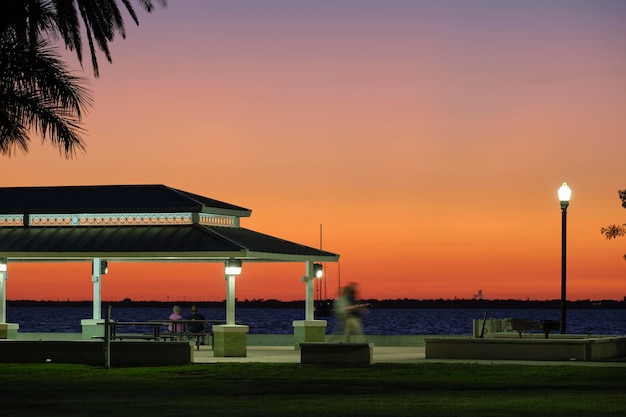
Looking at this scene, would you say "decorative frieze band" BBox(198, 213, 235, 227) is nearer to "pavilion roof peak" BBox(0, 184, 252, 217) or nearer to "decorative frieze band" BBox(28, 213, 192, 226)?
"pavilion roof peak" BBox(0, 184, 252, 217)

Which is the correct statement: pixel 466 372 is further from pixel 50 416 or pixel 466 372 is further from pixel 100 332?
pixel 100 332

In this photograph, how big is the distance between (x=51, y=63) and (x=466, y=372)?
1028cm

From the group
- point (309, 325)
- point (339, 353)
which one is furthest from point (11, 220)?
point (339, 353)

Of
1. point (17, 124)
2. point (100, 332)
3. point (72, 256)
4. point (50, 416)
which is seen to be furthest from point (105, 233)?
point (50, 416)

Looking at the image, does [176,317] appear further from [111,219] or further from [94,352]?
[94,352]

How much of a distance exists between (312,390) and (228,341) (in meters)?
10.7

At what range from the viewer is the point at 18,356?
29547 mm

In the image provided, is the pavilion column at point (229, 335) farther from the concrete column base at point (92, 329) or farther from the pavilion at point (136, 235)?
the concrete column base at point (92, 329)

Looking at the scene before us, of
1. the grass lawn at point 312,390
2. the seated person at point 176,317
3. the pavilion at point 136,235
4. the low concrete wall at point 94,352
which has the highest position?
the pavilion at point 136,235

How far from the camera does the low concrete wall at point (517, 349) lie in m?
30.0

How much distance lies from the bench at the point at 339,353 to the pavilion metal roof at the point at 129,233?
3432 millimetres

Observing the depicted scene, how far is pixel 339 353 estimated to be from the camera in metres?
28.6

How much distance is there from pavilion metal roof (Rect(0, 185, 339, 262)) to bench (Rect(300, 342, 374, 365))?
3.43m

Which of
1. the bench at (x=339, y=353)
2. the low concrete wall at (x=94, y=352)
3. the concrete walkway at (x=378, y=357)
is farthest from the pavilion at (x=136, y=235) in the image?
the bench at (x=339, y=353)
